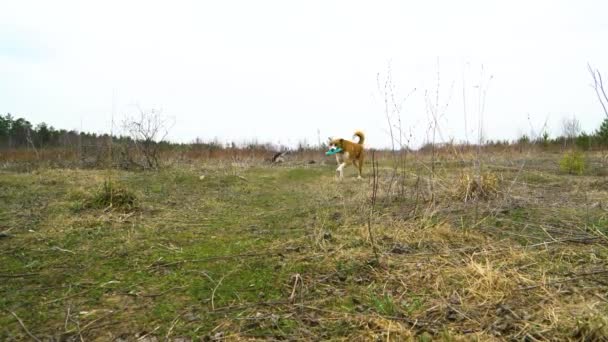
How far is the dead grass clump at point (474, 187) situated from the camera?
4.48 m

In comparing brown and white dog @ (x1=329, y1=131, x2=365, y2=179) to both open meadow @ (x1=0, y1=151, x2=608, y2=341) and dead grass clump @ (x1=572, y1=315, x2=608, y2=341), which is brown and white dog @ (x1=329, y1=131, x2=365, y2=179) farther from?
dead grass clump @ (x1=572, y1=315, x2=608, y2=341)

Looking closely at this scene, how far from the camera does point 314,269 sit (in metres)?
2.63

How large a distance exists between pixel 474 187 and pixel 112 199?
428cm

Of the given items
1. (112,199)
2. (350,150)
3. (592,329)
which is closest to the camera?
(592,329)

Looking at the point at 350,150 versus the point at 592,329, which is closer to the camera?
the point at 592,329

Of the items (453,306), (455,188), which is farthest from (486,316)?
(455,188)

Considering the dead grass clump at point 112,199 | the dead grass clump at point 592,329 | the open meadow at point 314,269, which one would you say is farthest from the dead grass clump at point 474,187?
the dead grass clump at point 112,199

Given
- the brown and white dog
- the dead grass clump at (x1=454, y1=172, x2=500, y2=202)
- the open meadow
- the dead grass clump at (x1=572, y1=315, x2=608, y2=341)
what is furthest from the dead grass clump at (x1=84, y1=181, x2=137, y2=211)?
the brown and white dog

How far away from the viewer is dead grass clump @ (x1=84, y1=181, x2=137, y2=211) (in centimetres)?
449

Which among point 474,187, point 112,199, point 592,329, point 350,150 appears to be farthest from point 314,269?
point 350,150

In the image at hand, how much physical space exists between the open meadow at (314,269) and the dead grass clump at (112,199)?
0.02 meters

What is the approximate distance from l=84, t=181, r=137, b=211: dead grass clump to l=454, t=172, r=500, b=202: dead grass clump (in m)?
3.92

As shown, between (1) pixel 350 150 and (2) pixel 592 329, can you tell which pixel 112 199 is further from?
(1) pixel 350 150

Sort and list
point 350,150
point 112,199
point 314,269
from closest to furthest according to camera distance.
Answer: point 314,269, point 112,199, point 350,150
